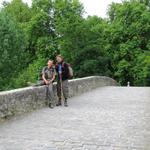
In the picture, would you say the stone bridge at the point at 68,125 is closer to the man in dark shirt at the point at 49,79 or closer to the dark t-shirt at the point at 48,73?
the man in dark shirt at the point at 49,79

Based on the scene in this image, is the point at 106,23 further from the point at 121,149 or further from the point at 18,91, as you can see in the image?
the point at 121,149

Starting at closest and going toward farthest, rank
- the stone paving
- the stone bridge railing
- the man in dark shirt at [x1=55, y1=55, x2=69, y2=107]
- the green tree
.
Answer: the stone paving < the stone bridge railing < the man in dark shirt at [x1=55, y1=55, x2=69, y2=107] < the green tree

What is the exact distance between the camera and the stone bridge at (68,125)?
7.86 metres

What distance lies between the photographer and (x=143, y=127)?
9.84m

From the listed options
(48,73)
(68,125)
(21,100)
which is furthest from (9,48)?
(68,125)

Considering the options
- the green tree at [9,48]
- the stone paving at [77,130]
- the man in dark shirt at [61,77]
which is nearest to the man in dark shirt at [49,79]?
the man in dark shirt at [61,77]

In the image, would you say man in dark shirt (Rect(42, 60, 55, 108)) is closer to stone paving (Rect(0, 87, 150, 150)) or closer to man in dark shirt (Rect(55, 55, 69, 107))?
man in dark shirt (Rect(55, 55, 69, 107))

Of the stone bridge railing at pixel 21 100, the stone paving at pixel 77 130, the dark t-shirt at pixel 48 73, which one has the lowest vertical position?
the stone paving at pixel 77 130

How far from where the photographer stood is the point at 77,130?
9.32m

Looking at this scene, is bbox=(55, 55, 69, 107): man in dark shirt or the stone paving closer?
the stone paving

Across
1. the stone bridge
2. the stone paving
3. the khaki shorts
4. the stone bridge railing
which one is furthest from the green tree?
the stone paving

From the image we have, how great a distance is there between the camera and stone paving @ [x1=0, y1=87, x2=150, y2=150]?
25.5ft

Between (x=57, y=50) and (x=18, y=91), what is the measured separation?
4702 centimetres

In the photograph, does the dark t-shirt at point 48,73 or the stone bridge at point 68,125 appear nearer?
the stone bridge at point 68,125
